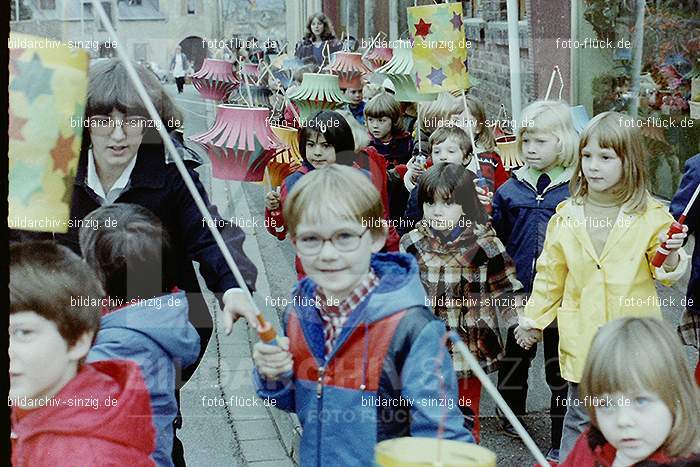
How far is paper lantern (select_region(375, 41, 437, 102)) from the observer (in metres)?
6.35

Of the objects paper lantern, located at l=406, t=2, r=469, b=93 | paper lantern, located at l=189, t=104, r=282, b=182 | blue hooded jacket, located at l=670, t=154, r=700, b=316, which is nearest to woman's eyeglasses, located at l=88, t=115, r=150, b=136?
paper lantern, located at l=189, t=104, r=282, b=182

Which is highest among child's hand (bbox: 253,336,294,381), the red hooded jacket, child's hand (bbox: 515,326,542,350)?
child's hand (bbox: 253,336,294,381)

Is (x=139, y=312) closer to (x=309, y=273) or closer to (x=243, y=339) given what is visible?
(x=309, y=273)

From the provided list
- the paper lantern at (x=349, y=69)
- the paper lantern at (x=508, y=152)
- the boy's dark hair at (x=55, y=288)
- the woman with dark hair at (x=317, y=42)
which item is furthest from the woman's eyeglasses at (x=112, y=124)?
the woman with dark hair at (x=317, y=42)

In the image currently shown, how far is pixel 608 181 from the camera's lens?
3.75 m

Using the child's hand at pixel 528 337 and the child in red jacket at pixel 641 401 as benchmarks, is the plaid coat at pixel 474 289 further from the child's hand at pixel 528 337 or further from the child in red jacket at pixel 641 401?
the child in red jacket at pixel 641 401

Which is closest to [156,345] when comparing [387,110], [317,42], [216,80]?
[387,110]

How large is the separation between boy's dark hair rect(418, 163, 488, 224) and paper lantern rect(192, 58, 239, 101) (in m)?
4.82

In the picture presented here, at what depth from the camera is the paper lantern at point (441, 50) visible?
562cm

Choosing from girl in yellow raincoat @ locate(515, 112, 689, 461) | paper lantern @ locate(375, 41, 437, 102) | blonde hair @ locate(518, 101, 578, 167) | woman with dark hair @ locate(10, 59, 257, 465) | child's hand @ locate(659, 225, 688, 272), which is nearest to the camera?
woman with dark hair @ locate(10, 59, 257, 465)

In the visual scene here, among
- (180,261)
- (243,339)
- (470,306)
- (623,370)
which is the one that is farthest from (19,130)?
(243,339)

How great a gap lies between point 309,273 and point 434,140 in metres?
2.64

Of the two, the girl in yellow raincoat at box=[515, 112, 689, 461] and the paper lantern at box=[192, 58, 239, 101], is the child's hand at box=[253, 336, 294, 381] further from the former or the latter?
the paper lantern at box=[192, 58, 239, 101]

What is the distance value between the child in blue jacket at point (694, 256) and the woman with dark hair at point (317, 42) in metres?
6.35
